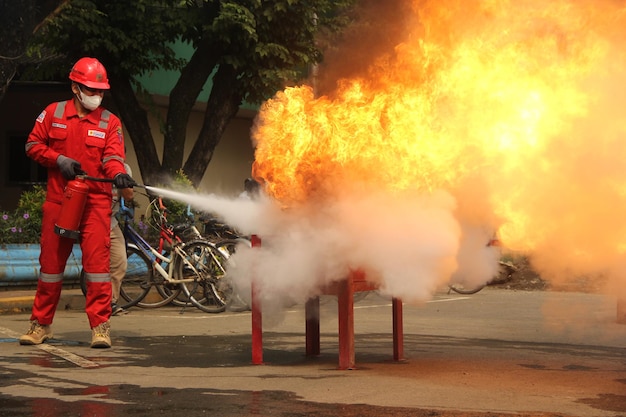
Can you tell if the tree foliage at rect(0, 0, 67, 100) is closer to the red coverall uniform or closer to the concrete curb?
the concrete curb

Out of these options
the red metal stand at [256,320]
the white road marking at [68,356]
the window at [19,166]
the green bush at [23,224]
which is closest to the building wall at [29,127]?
the window at [19,166]

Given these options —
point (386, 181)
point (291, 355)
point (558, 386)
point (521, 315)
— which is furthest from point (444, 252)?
point (521, 315)

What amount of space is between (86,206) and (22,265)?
5.80 metres

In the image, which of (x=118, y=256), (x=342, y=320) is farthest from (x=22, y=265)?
(x=342, y=320)

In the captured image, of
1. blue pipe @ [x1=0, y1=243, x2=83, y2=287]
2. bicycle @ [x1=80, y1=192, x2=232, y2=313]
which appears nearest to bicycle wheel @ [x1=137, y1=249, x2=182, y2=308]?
bicycle @ [x1=80, y1=192, x2=232, y2=313]

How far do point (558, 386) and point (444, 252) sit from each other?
1215 mm

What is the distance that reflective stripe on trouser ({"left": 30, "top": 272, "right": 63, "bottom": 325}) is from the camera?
9.35 m

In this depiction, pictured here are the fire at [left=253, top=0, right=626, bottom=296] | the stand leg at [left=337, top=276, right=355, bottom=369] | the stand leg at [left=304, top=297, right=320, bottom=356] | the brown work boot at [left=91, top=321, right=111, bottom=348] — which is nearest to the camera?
the stand leg at [left=337, top=276, right=355, bottom=369]

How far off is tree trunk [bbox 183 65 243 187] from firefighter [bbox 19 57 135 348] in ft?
35.4

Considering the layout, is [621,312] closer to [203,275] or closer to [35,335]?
[203,275]

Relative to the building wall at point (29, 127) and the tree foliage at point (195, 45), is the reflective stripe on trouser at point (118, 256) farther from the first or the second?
the building wall at point (29, 127)

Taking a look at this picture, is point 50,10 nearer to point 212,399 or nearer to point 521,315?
point 521,315

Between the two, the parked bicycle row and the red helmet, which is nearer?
the red helmet

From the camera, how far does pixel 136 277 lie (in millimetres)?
13680
